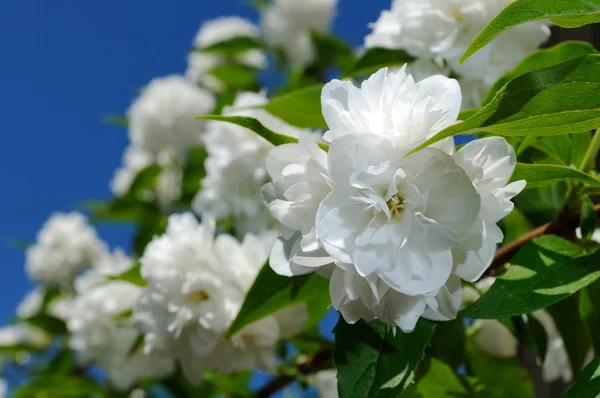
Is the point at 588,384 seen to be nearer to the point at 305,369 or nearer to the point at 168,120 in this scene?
the point at 305,369

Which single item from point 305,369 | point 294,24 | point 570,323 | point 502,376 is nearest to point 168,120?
point 294,24

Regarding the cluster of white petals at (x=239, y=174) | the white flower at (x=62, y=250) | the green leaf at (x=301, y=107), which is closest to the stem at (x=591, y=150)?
the green leaf at (x=301, y=107)

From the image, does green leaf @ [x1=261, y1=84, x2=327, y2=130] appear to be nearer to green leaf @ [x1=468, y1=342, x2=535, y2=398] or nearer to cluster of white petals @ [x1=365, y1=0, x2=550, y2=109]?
cluster of white petals @ [x1=365, y1=0, x2=550, y2=109]

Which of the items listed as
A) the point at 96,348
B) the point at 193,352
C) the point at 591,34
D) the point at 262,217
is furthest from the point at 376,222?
the point at 96,348

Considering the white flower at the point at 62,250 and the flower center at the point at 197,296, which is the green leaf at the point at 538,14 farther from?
the white flower at the point at 62,250

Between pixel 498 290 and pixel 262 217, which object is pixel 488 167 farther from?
pixel 262 217

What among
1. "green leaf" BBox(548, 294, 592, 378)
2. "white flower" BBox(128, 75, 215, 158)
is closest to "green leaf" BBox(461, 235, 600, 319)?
"green leaf" BBox(548, 294, 592, 378)
